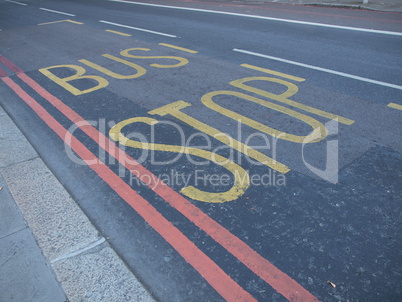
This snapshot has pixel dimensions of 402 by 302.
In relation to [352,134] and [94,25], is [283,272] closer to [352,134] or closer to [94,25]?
[352,134]

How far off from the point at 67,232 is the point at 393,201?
3413mm

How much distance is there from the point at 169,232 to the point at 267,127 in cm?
248

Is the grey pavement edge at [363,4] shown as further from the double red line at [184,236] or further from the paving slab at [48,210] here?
the paving slab at [48,210]

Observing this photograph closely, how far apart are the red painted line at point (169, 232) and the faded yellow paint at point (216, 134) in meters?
1.51

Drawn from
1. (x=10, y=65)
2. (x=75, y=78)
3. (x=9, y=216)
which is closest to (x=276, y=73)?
(x=75, y=78)

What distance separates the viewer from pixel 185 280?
2.80 metres

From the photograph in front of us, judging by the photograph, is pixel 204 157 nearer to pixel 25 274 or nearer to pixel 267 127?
pixel 267 127

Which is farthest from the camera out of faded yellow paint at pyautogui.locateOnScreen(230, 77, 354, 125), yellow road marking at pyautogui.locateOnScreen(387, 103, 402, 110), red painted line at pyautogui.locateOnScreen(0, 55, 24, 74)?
red painted line at pyautogui.locateOnScreen(0, 55, 24, 74)

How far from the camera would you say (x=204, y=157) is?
440 centimetres

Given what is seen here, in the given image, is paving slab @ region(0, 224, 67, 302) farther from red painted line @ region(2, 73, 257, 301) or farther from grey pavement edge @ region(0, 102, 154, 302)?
red painted line @ region(2, 73, 257, 301)

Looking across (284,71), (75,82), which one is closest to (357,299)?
(284,71)

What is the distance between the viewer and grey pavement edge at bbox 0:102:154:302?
2.70 metres

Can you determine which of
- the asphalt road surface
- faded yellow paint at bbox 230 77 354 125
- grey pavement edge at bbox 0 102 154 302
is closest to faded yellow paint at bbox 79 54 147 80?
the asphalt road surface

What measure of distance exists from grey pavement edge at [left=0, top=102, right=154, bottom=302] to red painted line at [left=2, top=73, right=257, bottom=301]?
48cm
